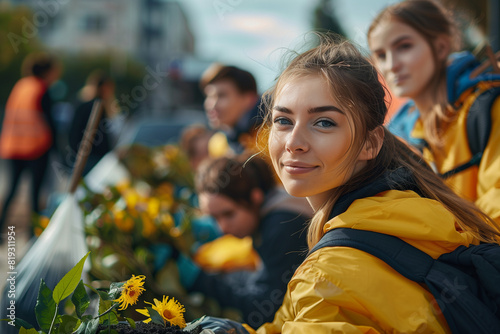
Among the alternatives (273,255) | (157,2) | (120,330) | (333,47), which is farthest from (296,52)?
(157,2)

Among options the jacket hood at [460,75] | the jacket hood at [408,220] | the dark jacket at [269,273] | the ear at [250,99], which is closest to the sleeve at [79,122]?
the ear at [250,99]

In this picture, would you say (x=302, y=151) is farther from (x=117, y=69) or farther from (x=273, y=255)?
(x=117, y=69)

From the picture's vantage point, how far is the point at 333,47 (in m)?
1.47

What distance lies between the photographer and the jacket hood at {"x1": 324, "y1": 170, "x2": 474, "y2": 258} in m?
1.23

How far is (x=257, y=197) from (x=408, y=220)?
5.53 ft

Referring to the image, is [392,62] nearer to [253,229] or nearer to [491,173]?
[491,173]

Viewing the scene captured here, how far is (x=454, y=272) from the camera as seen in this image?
122cm

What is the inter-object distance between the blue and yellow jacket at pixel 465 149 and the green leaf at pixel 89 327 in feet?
4.19

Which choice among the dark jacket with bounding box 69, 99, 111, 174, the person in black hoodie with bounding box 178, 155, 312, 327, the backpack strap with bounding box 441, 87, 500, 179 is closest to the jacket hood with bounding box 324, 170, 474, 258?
the backpack strap with bounding box 441, 87, 500, 179

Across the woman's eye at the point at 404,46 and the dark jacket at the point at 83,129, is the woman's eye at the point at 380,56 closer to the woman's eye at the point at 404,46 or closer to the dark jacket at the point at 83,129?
the woman's eye at the point at 404,46

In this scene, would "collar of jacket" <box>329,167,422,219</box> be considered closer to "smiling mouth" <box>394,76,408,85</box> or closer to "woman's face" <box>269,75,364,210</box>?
"woman's face" <box>269,75,364,210</box>

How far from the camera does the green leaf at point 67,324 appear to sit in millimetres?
1178

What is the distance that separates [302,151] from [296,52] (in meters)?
0.37

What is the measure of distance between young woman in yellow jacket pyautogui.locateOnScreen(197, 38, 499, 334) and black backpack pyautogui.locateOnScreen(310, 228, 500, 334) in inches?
0.7
